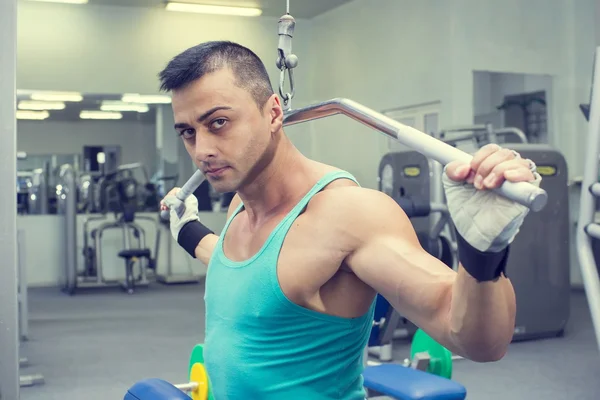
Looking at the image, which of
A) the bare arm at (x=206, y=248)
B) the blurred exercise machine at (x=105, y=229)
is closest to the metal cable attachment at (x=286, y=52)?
the bare arm at (x=206, y=248)

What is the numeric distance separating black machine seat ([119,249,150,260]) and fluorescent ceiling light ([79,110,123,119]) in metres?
2.11

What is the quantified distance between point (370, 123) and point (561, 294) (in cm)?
383

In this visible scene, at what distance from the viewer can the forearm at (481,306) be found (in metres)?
0.77

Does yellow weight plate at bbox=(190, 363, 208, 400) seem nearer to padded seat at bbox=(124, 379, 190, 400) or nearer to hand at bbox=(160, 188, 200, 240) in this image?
hand at bbox=(160, 188, 200, 240)

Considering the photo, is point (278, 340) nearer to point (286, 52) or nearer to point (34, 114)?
point (286, 52)

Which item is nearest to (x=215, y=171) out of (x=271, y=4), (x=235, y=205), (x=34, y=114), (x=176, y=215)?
(x=235, y=205)

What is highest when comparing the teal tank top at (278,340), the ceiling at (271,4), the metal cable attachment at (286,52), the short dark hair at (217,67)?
the ceiling at (271,4)

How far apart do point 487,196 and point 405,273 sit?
240mm

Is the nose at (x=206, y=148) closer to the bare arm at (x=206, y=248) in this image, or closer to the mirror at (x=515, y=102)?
the bare arm at (x=206, y=248)

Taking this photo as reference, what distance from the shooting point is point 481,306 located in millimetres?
797

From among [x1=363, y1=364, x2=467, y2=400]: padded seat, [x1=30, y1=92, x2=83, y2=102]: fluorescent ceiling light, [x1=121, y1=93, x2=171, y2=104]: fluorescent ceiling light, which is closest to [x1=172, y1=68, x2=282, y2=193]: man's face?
[x1=363, y1=364, x2=467, y2=400]: padded seat

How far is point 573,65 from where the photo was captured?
681 centimetres

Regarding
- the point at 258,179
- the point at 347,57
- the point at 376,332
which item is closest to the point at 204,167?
the point at 258,179

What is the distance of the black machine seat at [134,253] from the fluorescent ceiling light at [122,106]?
1.89 metres
